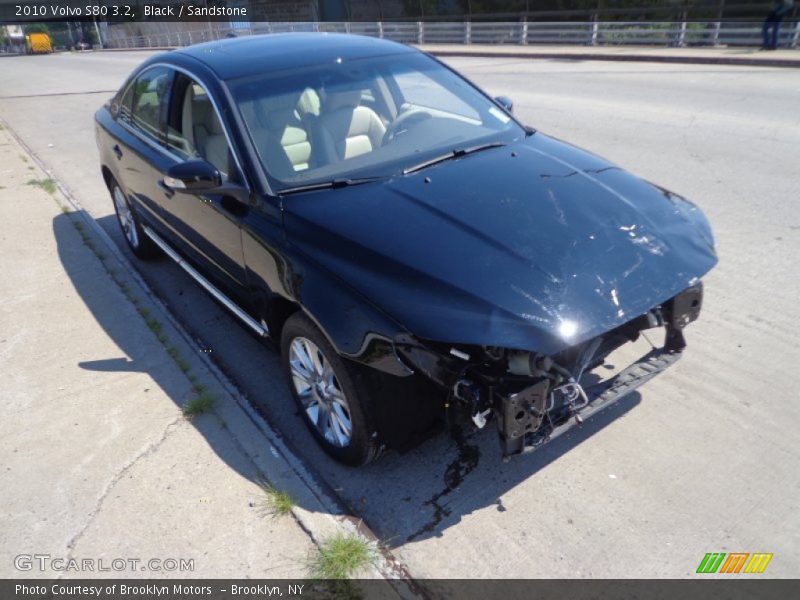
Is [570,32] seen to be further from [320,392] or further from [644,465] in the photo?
[320,392]

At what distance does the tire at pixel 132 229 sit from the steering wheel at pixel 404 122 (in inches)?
109

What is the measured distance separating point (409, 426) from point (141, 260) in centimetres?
402

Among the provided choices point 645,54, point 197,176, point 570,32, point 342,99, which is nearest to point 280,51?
point 342,99

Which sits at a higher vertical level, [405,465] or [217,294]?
[217,294]

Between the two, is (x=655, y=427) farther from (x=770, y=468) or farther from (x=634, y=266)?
(x=634, y=266)

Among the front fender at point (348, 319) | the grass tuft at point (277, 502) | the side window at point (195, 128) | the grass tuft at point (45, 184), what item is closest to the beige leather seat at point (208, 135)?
the side window at point (195, 128)

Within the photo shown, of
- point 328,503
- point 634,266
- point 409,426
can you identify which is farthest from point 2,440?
point 634,266

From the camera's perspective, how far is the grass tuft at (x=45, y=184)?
325 inches

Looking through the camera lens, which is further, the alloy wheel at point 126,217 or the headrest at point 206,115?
the alloy wheel at point 126,217

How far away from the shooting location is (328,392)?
10.0ft

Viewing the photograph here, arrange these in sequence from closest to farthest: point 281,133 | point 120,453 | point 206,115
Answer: point 120,453 → point 281,133 → point 206,115

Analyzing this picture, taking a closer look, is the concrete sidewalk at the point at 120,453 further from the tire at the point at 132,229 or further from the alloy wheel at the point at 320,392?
the tire at the point at 132,229

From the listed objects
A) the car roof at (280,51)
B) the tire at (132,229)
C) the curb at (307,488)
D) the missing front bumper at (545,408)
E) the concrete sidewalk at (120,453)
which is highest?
the car roof at (280,51)

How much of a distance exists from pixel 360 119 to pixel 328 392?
166cm
